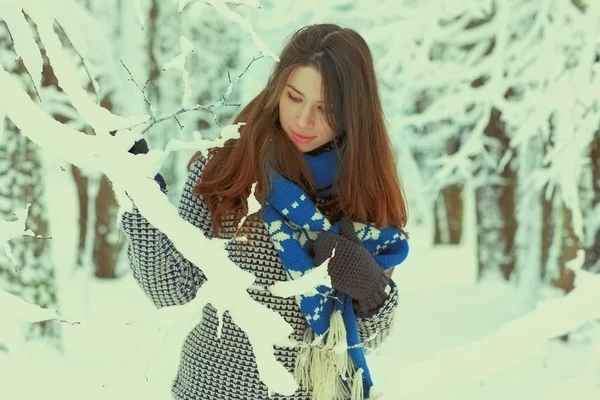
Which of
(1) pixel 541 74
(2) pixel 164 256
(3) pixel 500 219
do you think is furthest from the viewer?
(3) pixel 500 219

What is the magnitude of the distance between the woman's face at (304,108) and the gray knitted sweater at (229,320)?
0.24 metres

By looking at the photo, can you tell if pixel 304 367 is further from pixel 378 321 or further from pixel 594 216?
pixel 594 216

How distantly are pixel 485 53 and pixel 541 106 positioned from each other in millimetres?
3217

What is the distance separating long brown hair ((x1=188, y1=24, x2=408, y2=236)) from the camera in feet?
6.48

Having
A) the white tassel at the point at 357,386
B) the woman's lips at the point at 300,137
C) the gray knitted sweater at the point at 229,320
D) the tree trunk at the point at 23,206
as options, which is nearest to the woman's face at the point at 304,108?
the woman's lips at the point at 300,137

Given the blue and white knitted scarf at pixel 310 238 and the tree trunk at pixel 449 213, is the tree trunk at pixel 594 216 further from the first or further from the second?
the tree trunk at pixel 449 213

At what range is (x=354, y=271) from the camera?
6.25 ft

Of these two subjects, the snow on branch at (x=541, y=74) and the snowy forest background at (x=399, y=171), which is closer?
the snowy forest background at (x=399, y=171)

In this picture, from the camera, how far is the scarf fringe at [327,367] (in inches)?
76.2

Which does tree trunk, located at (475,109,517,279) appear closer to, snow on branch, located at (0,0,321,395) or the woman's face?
the woman's face

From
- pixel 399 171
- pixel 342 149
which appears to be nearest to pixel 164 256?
pixel 342 149

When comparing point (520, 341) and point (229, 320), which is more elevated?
point (229, 320)

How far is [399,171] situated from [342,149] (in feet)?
2.18

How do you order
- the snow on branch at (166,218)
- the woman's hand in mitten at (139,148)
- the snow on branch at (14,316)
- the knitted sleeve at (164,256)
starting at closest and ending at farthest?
the snow on branch at (166,218)
the snow on branch at (14,316)
the woman's hand in mitten at (139,148)
the knitted sleeve at (164,256)
